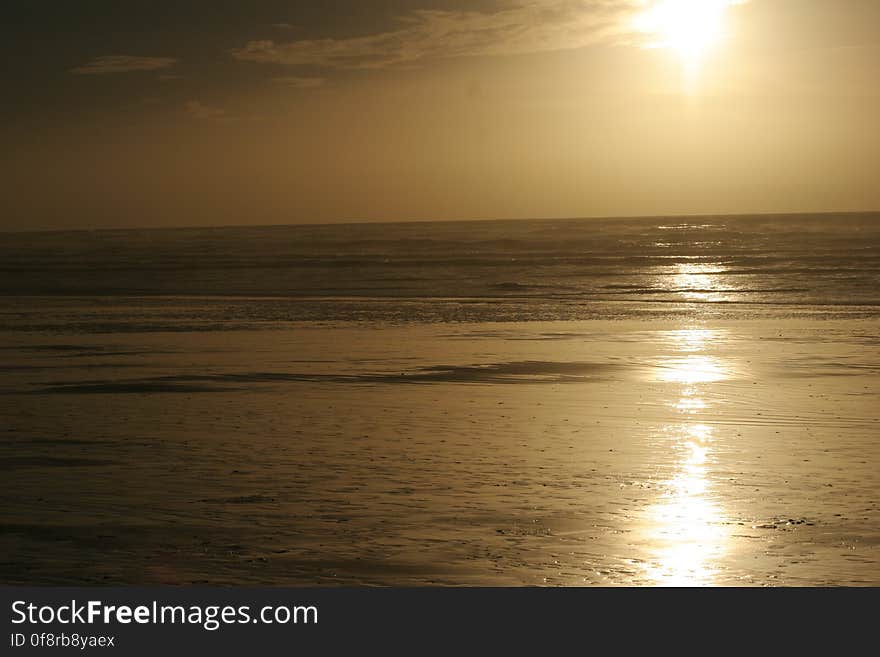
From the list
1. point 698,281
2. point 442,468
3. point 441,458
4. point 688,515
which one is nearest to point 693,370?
point 441,458

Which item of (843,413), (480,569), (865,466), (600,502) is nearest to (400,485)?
(600,502)

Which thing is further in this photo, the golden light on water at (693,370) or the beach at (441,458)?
the golden light on water at (693,370)

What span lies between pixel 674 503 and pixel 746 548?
1.52m

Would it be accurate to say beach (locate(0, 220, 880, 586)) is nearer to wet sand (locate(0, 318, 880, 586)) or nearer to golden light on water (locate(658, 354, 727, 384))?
wet sand (locate(0, 318, 880, 586))

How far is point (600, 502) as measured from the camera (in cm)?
1073

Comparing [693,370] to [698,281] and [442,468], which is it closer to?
[442,468]

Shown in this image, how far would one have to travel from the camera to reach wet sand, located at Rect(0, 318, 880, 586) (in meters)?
8.99

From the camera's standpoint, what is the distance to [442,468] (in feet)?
40.2

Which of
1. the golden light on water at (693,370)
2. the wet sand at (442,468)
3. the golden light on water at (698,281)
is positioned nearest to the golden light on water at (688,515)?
the wet sand at (442,468)

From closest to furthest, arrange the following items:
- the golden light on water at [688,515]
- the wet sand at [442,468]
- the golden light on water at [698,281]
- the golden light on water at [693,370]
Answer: the golden light on water at [688,515] < the wet sand at [442,468] < the golden light on water at [693,370] < the golden light on water at [698,281]

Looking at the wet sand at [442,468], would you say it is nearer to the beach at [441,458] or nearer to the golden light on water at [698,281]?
the beach at [441,458]

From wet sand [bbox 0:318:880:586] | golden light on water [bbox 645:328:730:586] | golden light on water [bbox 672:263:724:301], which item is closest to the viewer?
golden light on water [bbox 645:328:730:586]

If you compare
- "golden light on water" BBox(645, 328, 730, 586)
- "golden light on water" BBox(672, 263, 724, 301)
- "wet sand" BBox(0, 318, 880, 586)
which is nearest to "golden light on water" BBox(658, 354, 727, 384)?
"wet sand" BBox(0, 318, 880, 586)

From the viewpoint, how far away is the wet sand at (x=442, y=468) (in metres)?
8.99
